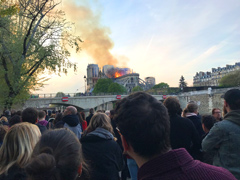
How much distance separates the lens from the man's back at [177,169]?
1178 millimetres

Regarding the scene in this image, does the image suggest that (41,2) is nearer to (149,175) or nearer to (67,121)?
(67,121)

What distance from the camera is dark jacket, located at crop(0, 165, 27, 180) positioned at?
80.5 inches

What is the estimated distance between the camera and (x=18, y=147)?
7.54ft

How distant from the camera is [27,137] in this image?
242 centimetres

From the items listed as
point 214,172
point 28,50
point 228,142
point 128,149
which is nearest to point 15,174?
point 128,149

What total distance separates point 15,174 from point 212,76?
418 feet

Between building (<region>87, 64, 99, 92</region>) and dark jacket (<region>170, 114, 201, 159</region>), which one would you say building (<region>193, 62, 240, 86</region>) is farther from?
dark jacket (<region>170, 114, 201, 159</region>)

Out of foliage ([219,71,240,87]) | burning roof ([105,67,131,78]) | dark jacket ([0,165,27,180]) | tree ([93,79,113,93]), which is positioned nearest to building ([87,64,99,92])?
burning roof ([105,67,131,78])

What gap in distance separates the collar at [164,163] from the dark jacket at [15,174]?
1.40 meters

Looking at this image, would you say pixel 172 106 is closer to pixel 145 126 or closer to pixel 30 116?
pixel 145 126

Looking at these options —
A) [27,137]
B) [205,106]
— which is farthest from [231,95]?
[205,106]

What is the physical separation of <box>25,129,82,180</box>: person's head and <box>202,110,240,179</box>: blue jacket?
1.90 meters

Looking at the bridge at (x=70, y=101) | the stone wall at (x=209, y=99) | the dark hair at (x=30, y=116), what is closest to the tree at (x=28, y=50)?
the dark hair at (x=30, y=116)

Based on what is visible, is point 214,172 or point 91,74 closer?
point 214,172
